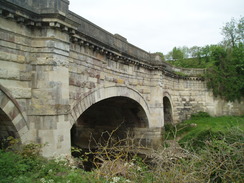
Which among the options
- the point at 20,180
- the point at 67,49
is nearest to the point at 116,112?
the point at 67,49

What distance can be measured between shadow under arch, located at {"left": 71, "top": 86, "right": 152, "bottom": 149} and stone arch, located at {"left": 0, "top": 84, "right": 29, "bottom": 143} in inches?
120

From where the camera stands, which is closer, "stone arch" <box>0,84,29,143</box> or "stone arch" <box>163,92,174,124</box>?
"stone arch" <box>0,84,29,143</box>

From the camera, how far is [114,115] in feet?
43.7

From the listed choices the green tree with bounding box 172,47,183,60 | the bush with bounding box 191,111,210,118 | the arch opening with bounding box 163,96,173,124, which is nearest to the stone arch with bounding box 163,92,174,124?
the arch opening with bounding box 163,96,173,124

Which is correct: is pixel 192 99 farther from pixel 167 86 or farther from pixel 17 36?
pixel 17 36

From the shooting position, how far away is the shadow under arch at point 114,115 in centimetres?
990

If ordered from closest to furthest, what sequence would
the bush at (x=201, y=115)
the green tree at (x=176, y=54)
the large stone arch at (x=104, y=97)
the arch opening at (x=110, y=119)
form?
the large stone arch at (x=104, y=97), the arch opening at (x=110, y=119), the bush at (x=201, y=115), the green tree at (x=176, y=54)

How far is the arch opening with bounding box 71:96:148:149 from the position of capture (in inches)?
464

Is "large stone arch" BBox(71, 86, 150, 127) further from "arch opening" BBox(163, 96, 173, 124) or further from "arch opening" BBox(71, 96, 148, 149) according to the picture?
"arch opening" BBox(163, 96, 173, 124)

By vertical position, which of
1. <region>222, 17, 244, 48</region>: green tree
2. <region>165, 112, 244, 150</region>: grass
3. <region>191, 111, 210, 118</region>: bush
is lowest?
<region>165, 112, 244, 150</region>: grass

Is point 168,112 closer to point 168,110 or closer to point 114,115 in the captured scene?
point 168,110

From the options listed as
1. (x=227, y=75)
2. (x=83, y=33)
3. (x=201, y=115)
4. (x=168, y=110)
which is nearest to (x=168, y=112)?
(x=168, y=110)

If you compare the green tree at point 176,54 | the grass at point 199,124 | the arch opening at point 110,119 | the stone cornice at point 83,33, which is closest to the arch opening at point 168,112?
the grass at point 199,124

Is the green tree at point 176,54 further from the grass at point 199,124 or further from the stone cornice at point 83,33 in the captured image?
the stone cornice at point 83,33
